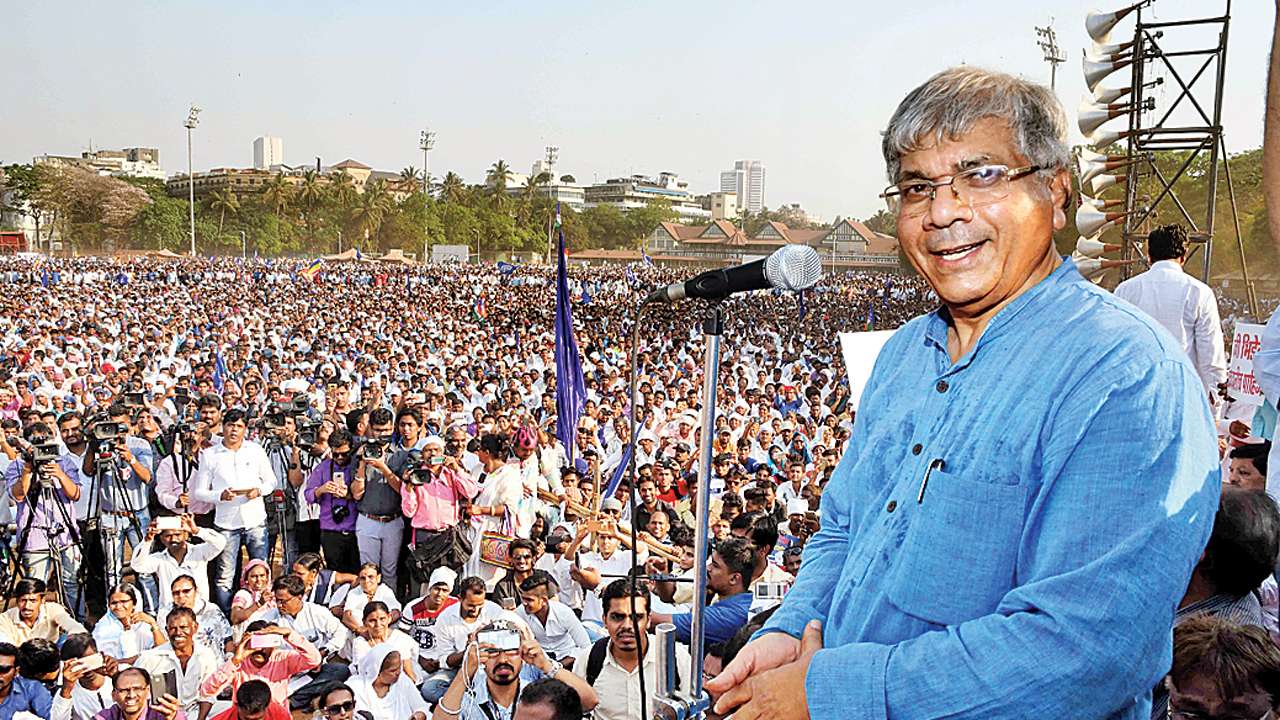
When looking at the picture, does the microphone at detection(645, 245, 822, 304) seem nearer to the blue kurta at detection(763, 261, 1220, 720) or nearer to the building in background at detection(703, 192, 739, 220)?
the blue kurta at detection(763, 261, 1220, 720)

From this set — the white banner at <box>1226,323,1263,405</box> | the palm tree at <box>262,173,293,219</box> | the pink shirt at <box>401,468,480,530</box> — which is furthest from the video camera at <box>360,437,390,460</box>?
the palm tree at <box>262,173,293,219</box>

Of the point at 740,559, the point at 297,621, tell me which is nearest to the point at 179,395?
the point at 297,621

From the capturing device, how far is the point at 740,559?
413cm

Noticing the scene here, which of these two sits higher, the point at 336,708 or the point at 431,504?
the point at 431,504

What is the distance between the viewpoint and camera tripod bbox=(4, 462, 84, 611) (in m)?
5.85

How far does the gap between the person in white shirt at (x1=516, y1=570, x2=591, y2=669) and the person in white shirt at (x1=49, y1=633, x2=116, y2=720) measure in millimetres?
1845

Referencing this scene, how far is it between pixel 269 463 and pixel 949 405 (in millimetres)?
6155

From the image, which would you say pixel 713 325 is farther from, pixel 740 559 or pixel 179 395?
pixel 179 395

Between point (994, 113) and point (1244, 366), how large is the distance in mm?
3813

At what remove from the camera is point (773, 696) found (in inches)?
39.2

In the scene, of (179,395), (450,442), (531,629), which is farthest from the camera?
(179,395)

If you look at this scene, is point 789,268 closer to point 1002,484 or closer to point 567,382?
point 1002,484

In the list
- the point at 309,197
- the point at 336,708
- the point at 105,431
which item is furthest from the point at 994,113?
the point at 309,197

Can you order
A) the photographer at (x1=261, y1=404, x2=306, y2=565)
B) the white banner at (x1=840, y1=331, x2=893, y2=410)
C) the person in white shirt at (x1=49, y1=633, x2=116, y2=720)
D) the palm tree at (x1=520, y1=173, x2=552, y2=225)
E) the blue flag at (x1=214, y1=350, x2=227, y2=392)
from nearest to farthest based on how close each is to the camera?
the white banner at (x1=840, y1=331, x2=893, y2=410), the person in white shirt at (x1=49, y1=633, x2=116, y2=720), the photographer at (x1=261, y1=404, x2=306, y2=565), the blue flag at (x1=214, y1=350, x2=227, y2=392), the palm tree at (x1=520, y1=173, x2=552, y2=225)
